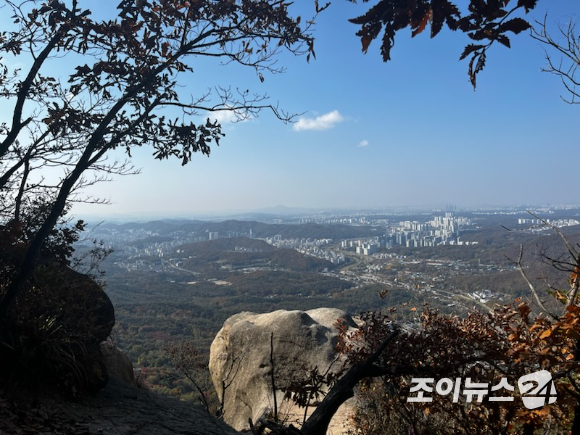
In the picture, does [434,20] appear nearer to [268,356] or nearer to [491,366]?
[491,366]

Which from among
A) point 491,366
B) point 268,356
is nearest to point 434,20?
point 491,366

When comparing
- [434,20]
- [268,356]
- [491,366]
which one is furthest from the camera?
[268,356]

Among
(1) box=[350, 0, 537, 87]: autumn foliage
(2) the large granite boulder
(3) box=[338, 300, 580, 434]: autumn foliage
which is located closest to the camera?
(1) box=[350, 0, 537, 87]: autumn foliage

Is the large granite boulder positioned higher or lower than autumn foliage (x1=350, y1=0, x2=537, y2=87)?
lower

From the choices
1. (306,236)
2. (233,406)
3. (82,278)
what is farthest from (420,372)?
(306,236)

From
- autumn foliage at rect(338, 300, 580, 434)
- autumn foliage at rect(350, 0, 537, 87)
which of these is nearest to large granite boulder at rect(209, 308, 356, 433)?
autumn foliage at rect(338, 300, 580, 434)

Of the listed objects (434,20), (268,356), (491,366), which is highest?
(434,20)

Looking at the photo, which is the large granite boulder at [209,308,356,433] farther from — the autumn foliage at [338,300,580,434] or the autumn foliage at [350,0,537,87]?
the autumn foliage at [350,0,537,87]

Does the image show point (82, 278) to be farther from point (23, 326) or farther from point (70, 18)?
point (70, 18)
